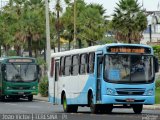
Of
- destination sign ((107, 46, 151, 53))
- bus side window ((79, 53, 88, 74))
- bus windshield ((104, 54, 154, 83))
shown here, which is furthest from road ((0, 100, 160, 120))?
destination sign ((107, 46, 151, 53))

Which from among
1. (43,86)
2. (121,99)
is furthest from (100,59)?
(43,86)

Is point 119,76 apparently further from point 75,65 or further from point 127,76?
point 75,65

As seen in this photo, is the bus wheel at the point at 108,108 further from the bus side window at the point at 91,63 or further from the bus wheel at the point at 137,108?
the bus side window at the point at 91,63

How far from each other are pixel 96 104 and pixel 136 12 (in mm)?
56989

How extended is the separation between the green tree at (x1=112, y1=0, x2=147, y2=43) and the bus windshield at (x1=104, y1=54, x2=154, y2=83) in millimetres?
55588

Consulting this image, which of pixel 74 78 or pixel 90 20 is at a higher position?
pixel 90 20

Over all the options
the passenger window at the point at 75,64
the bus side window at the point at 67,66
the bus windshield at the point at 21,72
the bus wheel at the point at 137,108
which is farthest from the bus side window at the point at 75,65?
the bus windshield at the point at 21,72

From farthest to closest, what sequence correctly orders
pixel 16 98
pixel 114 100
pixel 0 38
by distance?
pixel 0 38 → pixel 16 98 → pixel 114 100

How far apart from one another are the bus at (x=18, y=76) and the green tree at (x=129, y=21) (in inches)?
1445

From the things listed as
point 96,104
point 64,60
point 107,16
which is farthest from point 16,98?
point 107,16

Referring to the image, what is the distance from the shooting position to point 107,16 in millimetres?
90438

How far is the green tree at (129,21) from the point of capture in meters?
84.5

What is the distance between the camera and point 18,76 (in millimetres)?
48438

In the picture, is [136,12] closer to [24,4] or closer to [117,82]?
[24,4]
